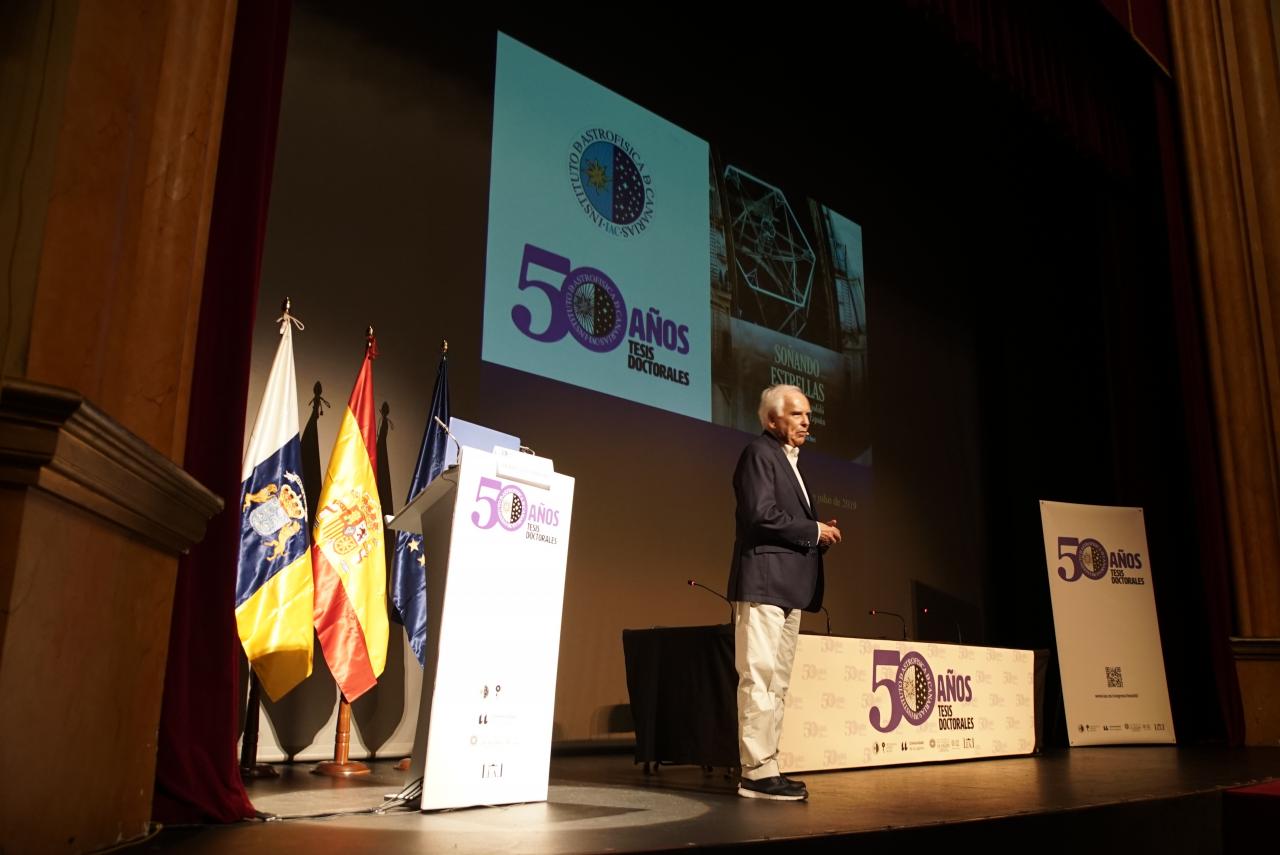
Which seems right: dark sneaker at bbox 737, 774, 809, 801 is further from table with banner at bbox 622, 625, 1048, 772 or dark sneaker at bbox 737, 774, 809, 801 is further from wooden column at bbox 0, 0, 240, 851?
wooden column at bbox 0, 0, 240, 851

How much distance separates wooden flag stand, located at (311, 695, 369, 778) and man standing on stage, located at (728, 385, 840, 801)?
62.9 inches

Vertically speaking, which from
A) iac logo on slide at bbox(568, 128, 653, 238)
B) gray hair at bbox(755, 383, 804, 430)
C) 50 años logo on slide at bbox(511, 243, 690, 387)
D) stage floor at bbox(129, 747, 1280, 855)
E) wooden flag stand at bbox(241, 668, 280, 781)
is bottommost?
stage floor at bbox(129, 747, 1280, 855)

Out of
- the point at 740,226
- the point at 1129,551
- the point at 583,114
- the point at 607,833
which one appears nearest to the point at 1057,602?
the point at 1129,551

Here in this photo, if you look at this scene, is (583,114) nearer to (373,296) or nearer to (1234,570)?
(373,296)

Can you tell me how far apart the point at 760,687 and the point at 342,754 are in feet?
6.07

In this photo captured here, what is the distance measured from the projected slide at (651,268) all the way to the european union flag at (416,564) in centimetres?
62

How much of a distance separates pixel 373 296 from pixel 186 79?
248cm

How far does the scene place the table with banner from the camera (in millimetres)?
4285

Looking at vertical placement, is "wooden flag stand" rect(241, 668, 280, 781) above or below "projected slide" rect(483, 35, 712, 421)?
below

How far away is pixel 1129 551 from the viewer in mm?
6219

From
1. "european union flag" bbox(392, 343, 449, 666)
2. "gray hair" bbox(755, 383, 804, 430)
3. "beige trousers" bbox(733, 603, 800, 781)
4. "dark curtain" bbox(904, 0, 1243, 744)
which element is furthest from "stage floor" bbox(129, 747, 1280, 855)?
"dark curtain" bbox(904, 0, 1243, 744)

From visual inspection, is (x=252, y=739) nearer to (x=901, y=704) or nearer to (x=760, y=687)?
(x=760, y=687)

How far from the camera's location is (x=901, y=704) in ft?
15.6

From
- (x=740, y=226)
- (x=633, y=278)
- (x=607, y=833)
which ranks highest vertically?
(x=740, y=226)
